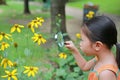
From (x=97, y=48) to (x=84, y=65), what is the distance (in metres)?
0.38

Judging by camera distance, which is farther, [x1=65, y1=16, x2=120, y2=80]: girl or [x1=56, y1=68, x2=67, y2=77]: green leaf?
[x1=56, y1=68, x2=67, y2=77]: green leaf

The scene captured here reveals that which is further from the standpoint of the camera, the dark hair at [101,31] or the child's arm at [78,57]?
the child's arm at [78,57]

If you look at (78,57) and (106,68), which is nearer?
(106,68)

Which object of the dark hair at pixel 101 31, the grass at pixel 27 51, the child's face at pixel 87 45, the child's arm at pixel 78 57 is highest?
the dark hair at pixel 101 31

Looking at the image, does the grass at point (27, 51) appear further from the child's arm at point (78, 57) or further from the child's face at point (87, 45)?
the child's face at point (87, 45)

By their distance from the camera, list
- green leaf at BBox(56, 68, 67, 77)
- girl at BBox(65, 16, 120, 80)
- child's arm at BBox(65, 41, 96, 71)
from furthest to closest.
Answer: green leaf at BBox(56, 68, 67, 77) → child's arm at BBox(65, 41, 96, 71) → girl at BBox(65, 16, 120, 80)

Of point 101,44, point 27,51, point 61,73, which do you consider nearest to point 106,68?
point 101,44

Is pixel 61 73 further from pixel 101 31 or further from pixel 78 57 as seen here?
pixel 101 31

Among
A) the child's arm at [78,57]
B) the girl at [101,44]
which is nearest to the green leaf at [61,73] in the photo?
the child's arm at [78,57]

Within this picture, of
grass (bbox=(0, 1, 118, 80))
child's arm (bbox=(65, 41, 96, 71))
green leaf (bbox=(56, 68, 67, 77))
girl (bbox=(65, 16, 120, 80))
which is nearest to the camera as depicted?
girl (bbox=(65, 16, 120, 80))

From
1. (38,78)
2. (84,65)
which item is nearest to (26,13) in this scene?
(38,78)

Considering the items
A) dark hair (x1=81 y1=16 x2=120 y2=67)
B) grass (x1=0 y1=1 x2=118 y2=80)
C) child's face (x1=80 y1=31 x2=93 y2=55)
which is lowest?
grass (x1=0 y1=1 x2=118 y2=80)

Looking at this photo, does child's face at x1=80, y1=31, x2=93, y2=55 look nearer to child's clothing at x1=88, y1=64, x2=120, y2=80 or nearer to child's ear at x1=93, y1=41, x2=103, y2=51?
child's ear at x1=93, y1=41, x2=103, y2=51

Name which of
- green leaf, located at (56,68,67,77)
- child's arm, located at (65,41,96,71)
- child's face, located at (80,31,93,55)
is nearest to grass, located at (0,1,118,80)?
green leaf, located at (56,68,67,77)
